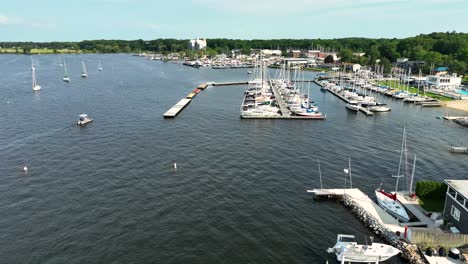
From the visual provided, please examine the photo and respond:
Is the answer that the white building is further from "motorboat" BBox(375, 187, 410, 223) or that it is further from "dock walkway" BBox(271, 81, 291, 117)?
"motorboat" BBox(375, 187, 410, 223)

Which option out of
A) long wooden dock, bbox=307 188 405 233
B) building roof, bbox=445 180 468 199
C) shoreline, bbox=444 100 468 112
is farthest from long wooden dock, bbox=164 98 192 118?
shoreline, bbox=444 100 468 112

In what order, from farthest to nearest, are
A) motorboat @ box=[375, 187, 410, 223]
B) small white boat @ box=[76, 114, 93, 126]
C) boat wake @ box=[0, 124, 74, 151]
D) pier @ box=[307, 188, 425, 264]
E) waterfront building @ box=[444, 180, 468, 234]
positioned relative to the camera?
small white boat @ box=[76, 114, 93, 126], boat wake @ box=[0, 124, 74, 151], motorboat @ box=[375, 187, 410, 223], waterfront building @ box=[444, 180, 468, 234], pier @ box=[307, 188, 425, 264]

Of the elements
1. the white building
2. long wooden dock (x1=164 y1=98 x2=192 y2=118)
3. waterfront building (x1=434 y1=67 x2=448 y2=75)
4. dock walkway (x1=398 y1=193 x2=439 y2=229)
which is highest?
waterfront building (x1=434 y1=67 x2=448 y2=75)

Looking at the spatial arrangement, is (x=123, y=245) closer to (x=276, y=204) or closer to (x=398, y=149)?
(x=276, y=204)

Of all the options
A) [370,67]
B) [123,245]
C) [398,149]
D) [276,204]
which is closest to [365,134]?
[398,149]

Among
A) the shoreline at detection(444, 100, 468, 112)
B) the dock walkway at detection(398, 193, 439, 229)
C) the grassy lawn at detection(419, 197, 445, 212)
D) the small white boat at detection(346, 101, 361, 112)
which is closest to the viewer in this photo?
the dock walkway at detection(398, 193, 439, 229)

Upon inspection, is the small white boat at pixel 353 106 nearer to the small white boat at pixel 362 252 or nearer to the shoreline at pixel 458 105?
the shoreline at pixel 458 105

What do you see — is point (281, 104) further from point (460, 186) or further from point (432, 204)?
point (460, 186)

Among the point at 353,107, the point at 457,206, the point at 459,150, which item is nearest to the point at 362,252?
the point at 457,206
